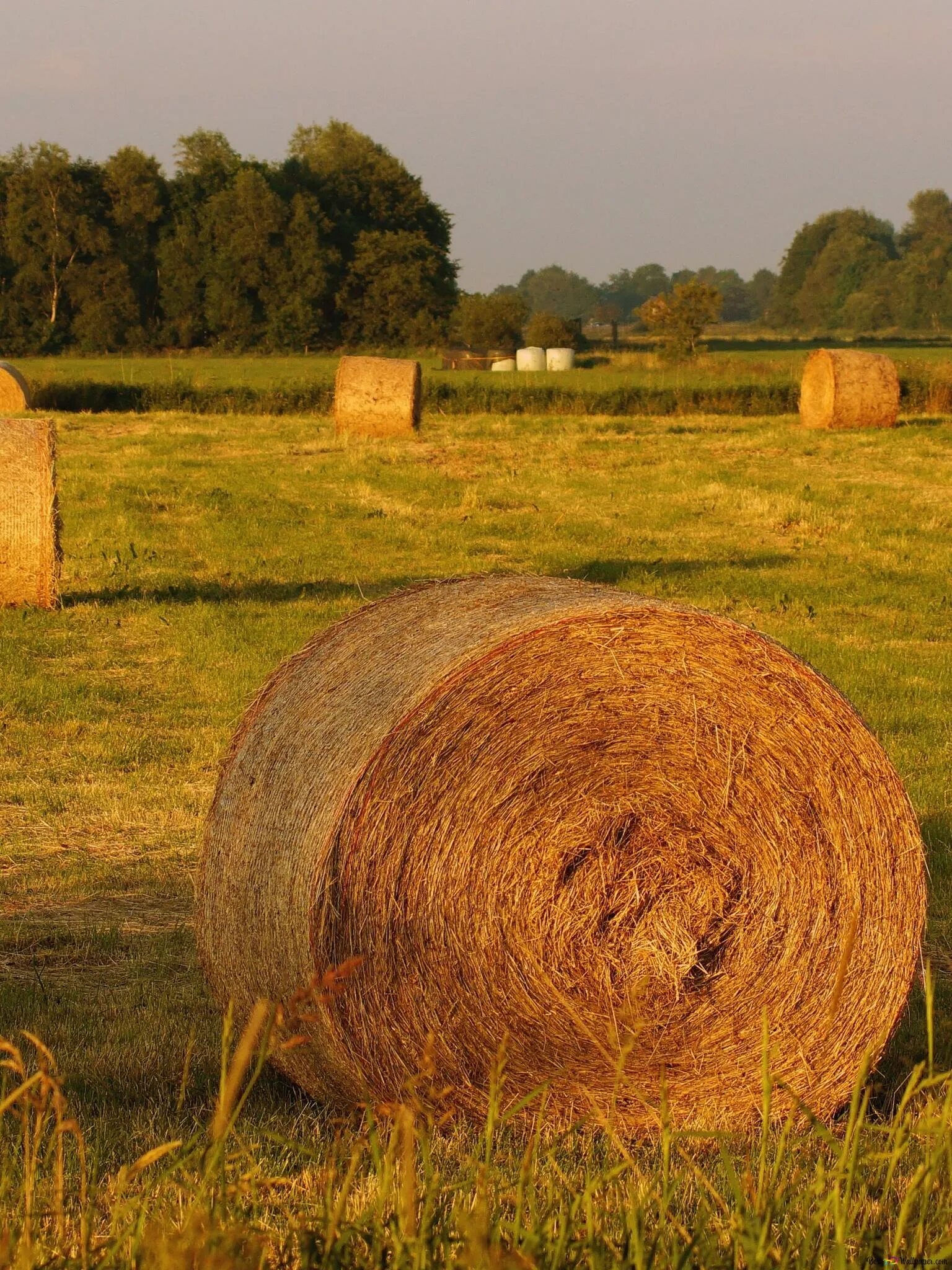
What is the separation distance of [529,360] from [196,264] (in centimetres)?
2001

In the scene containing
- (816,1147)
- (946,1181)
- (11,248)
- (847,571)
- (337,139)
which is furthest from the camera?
(337,139)

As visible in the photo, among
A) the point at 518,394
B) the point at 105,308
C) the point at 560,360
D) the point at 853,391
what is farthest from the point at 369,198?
the point at 853,391

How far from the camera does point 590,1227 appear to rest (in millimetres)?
2256

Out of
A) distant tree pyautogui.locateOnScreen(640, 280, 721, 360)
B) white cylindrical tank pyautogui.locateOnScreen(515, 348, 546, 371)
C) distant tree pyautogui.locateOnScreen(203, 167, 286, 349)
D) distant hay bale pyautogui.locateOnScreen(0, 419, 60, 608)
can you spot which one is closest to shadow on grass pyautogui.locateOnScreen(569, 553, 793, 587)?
distant hay bale pyautogui.locateOnScreen(0, 419, 60, 608)

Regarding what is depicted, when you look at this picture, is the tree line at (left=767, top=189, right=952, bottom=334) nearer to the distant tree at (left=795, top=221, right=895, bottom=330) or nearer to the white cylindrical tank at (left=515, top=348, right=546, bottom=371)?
the distant tree at (left=795, top=221, right=895, bottom=330)

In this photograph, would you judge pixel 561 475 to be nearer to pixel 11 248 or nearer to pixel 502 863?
pixel 502 863

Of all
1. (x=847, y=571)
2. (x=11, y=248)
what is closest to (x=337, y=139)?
(x=11, y=248)

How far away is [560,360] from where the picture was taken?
5419 cm

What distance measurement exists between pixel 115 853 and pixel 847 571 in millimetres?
10109

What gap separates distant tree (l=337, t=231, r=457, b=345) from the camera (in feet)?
220

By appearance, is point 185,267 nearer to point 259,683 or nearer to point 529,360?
point 529,360

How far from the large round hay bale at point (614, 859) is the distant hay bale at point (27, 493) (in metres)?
8.53

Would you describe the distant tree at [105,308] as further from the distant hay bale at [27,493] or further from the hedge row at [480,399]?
the distant hay bale at [27,493]

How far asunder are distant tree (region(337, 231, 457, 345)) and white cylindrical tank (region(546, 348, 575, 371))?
13.3 meters
